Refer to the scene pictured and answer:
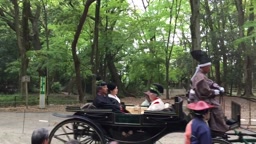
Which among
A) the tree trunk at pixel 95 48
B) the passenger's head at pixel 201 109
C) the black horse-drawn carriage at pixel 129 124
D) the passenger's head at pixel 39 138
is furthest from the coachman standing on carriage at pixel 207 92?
the tree trunk at pixel 95 48

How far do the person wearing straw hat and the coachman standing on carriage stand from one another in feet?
5.33

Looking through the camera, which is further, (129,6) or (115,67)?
(115,67)

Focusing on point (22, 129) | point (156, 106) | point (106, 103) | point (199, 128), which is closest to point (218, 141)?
point (156, 106)

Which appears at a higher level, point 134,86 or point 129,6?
point 129,6

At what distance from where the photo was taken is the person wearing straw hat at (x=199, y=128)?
4.07m

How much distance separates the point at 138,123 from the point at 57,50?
16.3 meters

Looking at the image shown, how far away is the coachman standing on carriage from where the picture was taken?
5719 mm

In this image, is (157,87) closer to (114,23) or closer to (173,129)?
(173,129)

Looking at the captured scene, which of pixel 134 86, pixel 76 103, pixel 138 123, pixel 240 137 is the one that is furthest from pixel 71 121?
pixel 134 86

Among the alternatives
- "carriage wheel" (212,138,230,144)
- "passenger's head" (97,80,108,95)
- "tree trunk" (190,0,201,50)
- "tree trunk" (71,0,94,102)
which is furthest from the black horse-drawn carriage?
"tree trunk" (71,0,94,102)

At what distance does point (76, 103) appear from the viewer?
2205 centimetres

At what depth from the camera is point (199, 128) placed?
13.4 feet

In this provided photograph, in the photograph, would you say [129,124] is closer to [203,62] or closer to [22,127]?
[203,62]

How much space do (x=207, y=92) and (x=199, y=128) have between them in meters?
1.73
